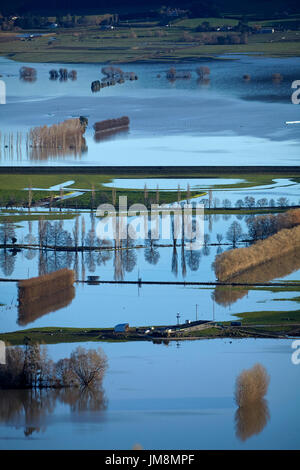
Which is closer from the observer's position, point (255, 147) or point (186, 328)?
point (186, 328)

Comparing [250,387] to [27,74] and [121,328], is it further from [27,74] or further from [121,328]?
[27,74]

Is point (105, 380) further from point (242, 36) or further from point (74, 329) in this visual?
point (242, 36)

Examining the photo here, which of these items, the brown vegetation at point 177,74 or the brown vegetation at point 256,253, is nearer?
the brown vegetation at point 256,253

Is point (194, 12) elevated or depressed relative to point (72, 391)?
elevated

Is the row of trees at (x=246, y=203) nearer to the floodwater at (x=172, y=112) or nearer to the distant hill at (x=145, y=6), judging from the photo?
the floodwater at (x=172, y=112)

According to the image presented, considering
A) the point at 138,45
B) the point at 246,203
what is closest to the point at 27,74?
the point at 138,45

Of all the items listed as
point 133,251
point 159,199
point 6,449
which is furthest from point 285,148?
point 6,449

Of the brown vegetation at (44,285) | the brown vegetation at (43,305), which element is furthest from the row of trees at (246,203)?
the brown vegetation at (43,305)
